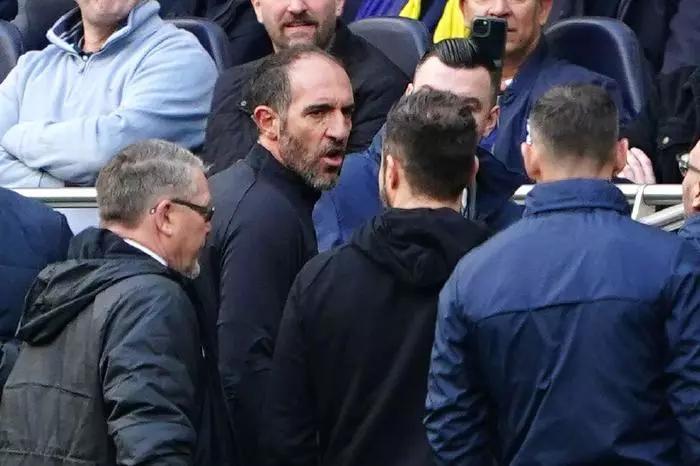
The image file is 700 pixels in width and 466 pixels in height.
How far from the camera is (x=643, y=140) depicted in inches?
265

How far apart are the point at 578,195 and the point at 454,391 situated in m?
0.58

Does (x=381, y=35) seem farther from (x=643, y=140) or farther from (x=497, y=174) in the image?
(x=497, y=174)

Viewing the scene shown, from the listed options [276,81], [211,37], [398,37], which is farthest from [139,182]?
[211,37]

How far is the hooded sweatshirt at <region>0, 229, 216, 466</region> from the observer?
4930mm

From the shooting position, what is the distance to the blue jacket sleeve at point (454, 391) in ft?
15.3

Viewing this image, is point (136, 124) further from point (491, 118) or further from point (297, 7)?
point (491, 118)

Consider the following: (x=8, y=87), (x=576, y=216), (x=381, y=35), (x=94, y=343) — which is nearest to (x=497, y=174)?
(x=576, y=216)

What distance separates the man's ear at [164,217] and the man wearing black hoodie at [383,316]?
0.51 meters

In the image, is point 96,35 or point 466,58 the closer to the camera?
point 466,58

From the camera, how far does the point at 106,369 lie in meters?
5.04

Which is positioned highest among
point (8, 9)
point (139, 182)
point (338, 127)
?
point (139, 182)

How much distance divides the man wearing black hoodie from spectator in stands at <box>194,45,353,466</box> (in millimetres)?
290

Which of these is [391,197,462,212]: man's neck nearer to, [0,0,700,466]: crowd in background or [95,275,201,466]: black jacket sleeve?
[0,0,700,466]: crowd in background

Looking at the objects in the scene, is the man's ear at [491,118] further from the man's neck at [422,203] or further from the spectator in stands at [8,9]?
the spectator in stands at [8,9]
